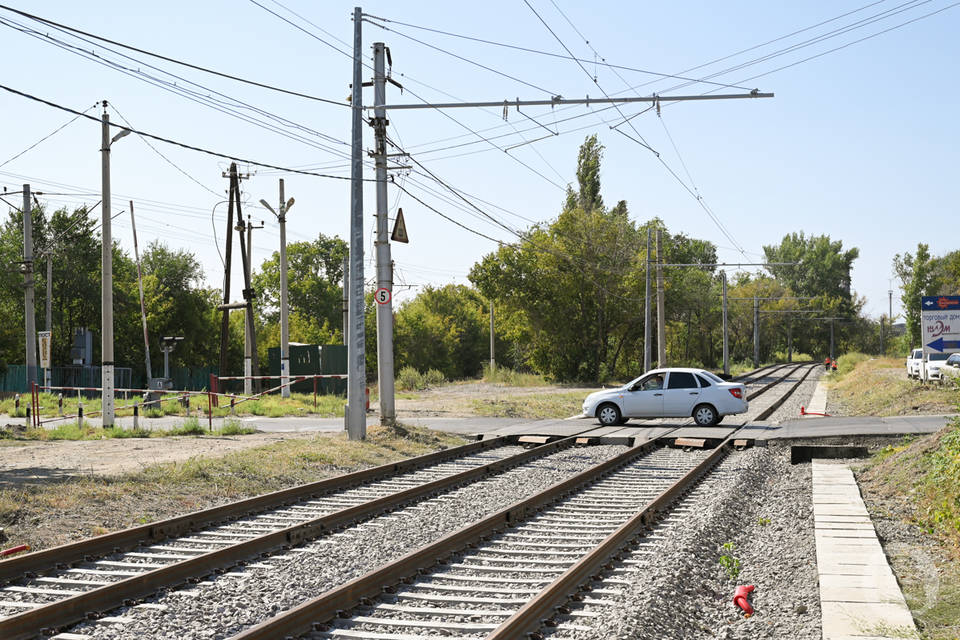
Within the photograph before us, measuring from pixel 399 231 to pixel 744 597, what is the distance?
50.0 feet

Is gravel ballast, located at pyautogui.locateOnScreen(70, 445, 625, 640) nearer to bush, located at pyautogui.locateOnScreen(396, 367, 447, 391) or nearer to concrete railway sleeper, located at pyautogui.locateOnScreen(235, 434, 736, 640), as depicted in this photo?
concrete railway sleeper, located at pyautogui.locateOnScreen(235, 434, 736, 640)

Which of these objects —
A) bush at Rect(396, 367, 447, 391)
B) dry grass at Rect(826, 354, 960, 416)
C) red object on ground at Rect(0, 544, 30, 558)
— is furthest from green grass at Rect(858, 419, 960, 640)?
bush at Rect(396, 367, 447, 391)

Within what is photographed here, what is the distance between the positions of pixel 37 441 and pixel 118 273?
173ft

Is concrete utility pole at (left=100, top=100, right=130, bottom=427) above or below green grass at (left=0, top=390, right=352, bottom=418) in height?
above

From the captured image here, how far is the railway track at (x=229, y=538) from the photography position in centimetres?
732

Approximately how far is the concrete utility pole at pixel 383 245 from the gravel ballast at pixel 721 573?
30.5ft

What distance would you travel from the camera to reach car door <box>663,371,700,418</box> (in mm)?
24859

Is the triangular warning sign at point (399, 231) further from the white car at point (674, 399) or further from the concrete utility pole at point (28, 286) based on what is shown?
the concrete utility pole at point (28, 286)

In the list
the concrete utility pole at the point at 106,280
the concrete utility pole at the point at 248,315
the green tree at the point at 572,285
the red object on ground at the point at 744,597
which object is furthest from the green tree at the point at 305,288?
the red object on ground at the point at 744,597

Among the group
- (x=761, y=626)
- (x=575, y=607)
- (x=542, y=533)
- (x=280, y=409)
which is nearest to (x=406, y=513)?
(x=542, y=533)

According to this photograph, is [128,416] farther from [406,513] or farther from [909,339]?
[909,339]

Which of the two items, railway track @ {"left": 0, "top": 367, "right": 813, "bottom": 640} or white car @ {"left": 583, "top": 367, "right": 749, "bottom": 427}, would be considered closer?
railway track @ {"left": 0, "top": 367, "right": 813, "bottom": 640}

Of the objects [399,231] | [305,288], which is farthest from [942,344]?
[305,288]

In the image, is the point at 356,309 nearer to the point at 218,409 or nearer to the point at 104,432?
the point at 104,432
